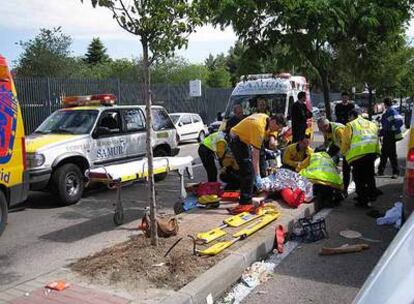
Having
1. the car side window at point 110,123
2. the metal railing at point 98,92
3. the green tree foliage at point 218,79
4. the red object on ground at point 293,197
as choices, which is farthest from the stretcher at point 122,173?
the green tree foliage at point 218,79

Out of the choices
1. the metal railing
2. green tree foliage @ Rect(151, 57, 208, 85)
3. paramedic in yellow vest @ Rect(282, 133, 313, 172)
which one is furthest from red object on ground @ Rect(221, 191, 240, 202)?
green tree foliage @ Rect(151, 57, 208, 85)

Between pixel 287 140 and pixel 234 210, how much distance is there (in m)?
5.66

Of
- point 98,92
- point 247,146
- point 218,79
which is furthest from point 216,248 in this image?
point 218,79

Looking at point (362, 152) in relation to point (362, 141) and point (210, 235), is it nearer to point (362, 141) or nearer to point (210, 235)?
point (362, 141)

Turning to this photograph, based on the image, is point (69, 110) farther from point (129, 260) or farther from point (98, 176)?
point (129, 260)

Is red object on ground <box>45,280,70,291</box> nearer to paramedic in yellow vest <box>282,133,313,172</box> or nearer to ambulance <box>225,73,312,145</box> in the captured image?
paramedic in yellow vest <box>282,133,313,172</box>

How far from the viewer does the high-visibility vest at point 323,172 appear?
28.2 feet

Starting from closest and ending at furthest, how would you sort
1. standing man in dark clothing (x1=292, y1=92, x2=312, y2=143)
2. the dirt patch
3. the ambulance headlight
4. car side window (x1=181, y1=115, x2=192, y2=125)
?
1. the dirt patch
2. the ambulance headlight
3. standing man in dark clothing (x1=292, y1=92, x2=312, y2=143)
4. car side window (x1=181, y1=115, x2=192, y2=125)

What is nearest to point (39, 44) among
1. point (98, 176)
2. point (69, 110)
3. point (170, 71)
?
point (170, 71)

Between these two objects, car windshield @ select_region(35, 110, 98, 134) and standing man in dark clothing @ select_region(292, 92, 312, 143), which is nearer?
car windshield @ select_region(35, 110, 98, 134)

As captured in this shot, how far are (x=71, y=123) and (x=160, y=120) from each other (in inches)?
95.4

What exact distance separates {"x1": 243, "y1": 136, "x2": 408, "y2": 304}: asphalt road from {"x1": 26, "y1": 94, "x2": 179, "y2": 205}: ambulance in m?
4.77

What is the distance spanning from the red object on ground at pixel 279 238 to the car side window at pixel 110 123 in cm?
510

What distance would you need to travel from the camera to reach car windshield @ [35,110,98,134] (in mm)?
10336
